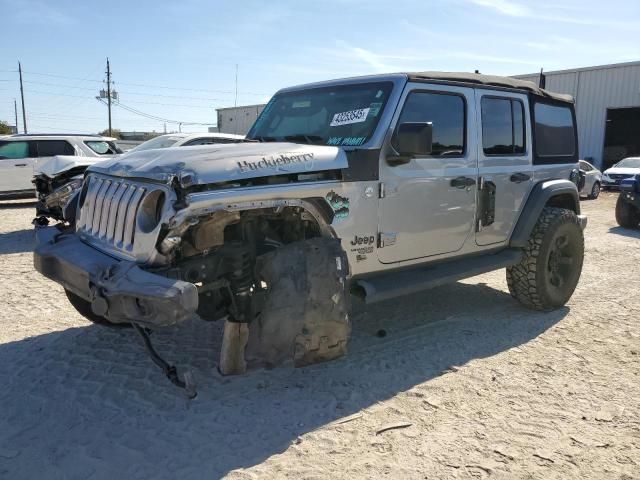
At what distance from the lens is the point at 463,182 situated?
4535 millimetres

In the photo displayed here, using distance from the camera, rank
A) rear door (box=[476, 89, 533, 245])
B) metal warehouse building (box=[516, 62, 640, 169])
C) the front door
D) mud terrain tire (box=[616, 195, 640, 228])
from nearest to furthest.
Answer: the front door < rear door (box=[476, 89, 533, 245]) < mud terrain tire (box=[616, 195, 640, 228]) < metal warehouse building (box=[516, 62, 640, 169])

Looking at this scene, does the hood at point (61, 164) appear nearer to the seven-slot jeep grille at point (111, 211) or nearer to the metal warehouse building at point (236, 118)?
the seven-slot jeep grille at point (111, 211)

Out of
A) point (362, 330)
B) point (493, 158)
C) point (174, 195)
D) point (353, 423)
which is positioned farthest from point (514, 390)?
point (174, 195)

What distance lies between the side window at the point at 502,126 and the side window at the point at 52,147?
1107 centimetres

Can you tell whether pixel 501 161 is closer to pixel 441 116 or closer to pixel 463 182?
pixel 463 182

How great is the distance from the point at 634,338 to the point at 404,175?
2.51m

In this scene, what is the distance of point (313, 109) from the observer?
4.55 m

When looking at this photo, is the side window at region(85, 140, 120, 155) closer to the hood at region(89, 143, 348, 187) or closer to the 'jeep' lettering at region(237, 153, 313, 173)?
the hood at region(89, 143, 348, 187)

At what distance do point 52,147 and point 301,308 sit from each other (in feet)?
40.1

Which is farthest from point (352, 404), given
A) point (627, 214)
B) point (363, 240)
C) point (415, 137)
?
point (627, 214)

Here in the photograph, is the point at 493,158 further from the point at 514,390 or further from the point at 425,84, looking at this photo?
the point at 514,390

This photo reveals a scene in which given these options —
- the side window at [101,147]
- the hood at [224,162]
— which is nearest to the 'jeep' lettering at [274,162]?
the hood at [224,162]

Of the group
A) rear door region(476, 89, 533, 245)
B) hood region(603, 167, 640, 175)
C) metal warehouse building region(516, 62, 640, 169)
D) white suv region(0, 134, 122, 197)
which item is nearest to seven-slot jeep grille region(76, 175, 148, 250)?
rear door region(476, 89, 533, 245)

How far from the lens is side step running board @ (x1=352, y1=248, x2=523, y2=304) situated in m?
3.92
